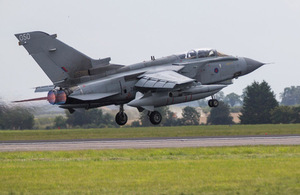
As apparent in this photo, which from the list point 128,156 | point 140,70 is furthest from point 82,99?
point 128,156

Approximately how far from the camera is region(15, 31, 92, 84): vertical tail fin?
3278 cm

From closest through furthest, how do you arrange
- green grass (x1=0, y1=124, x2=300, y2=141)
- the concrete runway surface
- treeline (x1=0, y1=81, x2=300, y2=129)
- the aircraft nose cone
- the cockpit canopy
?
the concrete runway surface, the cockpit canopy, the aircraft nose cone, green grass (x1=0, y1=124, x2=300, y2=141), treeline (x1=0, y1=81, x2=300, y2=129)

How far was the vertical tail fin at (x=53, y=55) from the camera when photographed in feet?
108

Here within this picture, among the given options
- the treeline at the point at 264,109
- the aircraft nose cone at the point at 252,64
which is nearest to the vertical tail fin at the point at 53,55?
the aircraft nose cone at the point at 252,64

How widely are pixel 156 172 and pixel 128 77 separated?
16602 millimetres

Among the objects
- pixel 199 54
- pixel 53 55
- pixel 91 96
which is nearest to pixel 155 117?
pixel 199 54

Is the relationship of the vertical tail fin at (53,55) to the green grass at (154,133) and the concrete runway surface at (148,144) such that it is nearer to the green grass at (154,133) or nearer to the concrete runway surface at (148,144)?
the concrete runway surface at (148,144)

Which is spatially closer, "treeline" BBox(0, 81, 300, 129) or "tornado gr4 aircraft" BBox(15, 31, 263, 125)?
"tornado gr4 aircraft" BBox(15, 31, 263, 125)

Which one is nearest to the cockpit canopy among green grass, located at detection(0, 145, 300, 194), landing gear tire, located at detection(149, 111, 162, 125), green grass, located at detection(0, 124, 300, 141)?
landing gear tire, located at detection(149, 111, 162, 125)

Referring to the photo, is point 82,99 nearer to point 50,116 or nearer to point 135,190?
point 135,190

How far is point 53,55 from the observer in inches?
1300

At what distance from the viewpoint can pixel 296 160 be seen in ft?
69.9

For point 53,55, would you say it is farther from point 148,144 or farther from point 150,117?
point 150,117

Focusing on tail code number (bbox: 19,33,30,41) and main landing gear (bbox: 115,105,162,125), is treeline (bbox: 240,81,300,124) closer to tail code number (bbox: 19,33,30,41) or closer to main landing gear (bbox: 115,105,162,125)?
main landing gear (bbox: 115,105,162,125)
